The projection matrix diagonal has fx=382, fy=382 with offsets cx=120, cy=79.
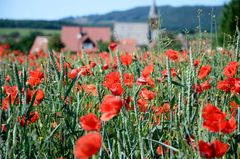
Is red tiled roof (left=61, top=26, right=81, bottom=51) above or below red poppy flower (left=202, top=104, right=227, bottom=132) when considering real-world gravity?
below

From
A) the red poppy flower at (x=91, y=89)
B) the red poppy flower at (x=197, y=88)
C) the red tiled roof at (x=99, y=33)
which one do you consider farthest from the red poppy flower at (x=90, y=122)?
the red tiled roof at (x=99, y=33)

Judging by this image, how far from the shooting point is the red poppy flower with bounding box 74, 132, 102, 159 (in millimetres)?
748

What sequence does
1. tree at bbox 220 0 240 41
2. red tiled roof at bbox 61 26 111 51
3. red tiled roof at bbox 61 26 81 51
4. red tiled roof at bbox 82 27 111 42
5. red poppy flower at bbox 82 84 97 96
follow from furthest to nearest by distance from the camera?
red tiled roof at bbox 82 27 111 42
red tiled roof at bbox 61 26 111 51
red tiled roof at bbox 61 26 81 51
tree at bbox 220 0 240 41
red poppy flower at bbox 82 84 97 96

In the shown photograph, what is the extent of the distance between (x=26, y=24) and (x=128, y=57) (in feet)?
289

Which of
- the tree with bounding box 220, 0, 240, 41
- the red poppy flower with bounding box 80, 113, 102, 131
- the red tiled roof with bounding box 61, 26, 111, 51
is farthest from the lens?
the red tiled roof with bounding box 61, 26, 111, 51

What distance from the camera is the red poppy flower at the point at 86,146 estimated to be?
75 cm

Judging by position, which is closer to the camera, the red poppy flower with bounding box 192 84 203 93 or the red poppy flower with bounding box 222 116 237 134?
the red poppy flower with bounding box 222 116 237 134

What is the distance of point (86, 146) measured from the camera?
0.75 meters

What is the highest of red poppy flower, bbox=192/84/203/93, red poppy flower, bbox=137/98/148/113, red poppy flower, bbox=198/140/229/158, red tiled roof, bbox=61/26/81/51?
red poppy flower, bbox=192/84/203/93

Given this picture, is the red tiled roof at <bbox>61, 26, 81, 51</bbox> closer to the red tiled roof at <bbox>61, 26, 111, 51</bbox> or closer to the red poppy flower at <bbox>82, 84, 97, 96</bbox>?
the red tiled roof at <bbox>61, 26, 111, 51</bbox>

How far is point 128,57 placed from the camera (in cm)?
197

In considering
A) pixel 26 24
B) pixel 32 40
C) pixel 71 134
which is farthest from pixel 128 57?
pixel 26 24

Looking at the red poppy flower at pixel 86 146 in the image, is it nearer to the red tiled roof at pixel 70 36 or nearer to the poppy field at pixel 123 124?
the poppy field at pixel 123 124

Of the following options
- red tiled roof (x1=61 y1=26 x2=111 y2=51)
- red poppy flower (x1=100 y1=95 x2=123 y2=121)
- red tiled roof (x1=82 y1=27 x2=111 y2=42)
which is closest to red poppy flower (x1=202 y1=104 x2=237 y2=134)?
red poppy flower (x1=100 y1=95 x2=123 y2=121)
